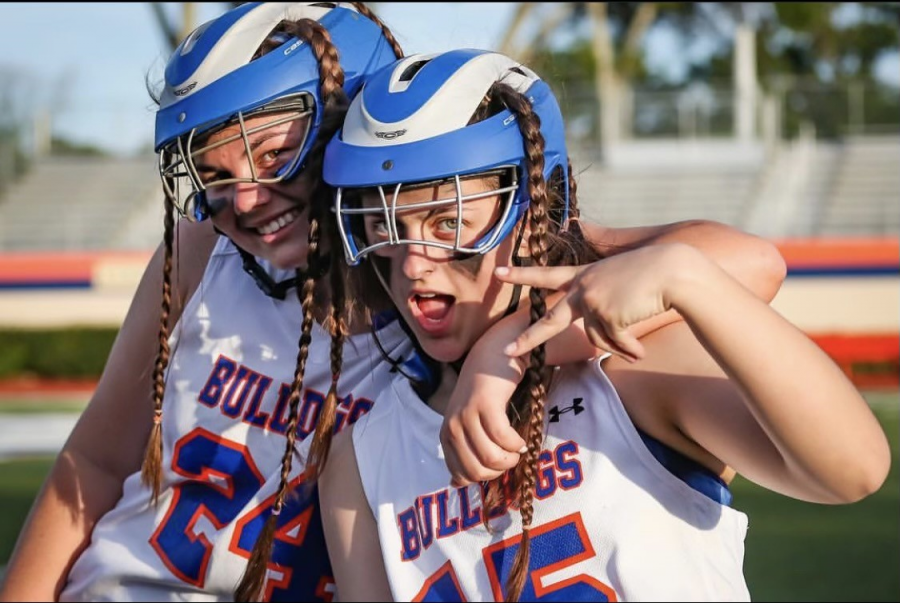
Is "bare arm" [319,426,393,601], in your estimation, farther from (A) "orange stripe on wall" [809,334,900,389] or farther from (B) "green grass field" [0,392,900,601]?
(A) "orange stripe on wall" [809,334,900,389]

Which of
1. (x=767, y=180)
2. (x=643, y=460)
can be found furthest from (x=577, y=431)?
(x=767, y=180)

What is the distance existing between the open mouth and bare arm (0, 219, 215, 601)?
89 cm

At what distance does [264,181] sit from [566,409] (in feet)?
2.51

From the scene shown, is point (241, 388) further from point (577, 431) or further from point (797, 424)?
point (797, 424)

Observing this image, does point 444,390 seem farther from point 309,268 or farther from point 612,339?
point 612,339

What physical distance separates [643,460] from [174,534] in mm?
1149

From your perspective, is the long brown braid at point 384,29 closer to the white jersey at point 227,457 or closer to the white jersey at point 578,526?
the white jersey at point 227,457

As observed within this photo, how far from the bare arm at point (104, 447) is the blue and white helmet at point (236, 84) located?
340 mm

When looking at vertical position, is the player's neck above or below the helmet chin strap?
below

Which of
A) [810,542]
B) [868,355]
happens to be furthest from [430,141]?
[868,355]

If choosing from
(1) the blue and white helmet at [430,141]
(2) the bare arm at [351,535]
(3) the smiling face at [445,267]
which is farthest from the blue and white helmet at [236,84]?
(2) the bare arm at [351,535]

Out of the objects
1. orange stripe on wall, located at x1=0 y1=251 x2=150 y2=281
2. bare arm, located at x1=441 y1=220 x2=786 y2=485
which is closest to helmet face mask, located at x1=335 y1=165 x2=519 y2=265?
bare arm, located at x1=441 y1=220 x2=786 y2=485

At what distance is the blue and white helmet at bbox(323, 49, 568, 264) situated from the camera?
1.98m

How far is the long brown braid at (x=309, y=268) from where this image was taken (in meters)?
2.26
